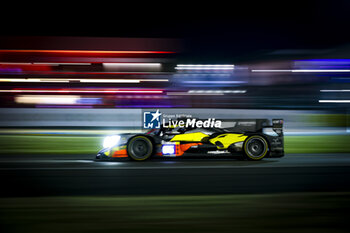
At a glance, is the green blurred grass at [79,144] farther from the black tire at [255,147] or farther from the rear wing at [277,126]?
the black tire at [255,147]

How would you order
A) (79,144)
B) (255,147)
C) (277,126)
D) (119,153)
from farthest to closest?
(79,144)
(277,126)
(255,147)
(119,153)

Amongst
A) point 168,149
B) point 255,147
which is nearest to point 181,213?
point 168,149

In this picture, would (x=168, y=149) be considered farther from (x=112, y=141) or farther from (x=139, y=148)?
(x=112, y=141)

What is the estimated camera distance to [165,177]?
5934 millimetres

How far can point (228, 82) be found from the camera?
58.5 ft

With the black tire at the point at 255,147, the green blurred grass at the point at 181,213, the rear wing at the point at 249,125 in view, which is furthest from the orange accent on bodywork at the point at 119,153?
the green blurred grass at the point at 181,213

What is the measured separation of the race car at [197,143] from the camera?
8.05 metres

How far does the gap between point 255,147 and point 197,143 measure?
1362mm

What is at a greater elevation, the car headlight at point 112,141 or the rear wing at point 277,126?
the rear wing at point 277,126

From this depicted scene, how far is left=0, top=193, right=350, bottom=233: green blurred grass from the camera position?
3.10m

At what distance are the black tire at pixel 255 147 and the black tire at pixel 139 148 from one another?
84.7 inches

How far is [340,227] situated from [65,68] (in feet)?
56.2

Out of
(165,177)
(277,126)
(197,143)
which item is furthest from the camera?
(277,126)

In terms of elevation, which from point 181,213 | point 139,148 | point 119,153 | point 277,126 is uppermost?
point 277,126
